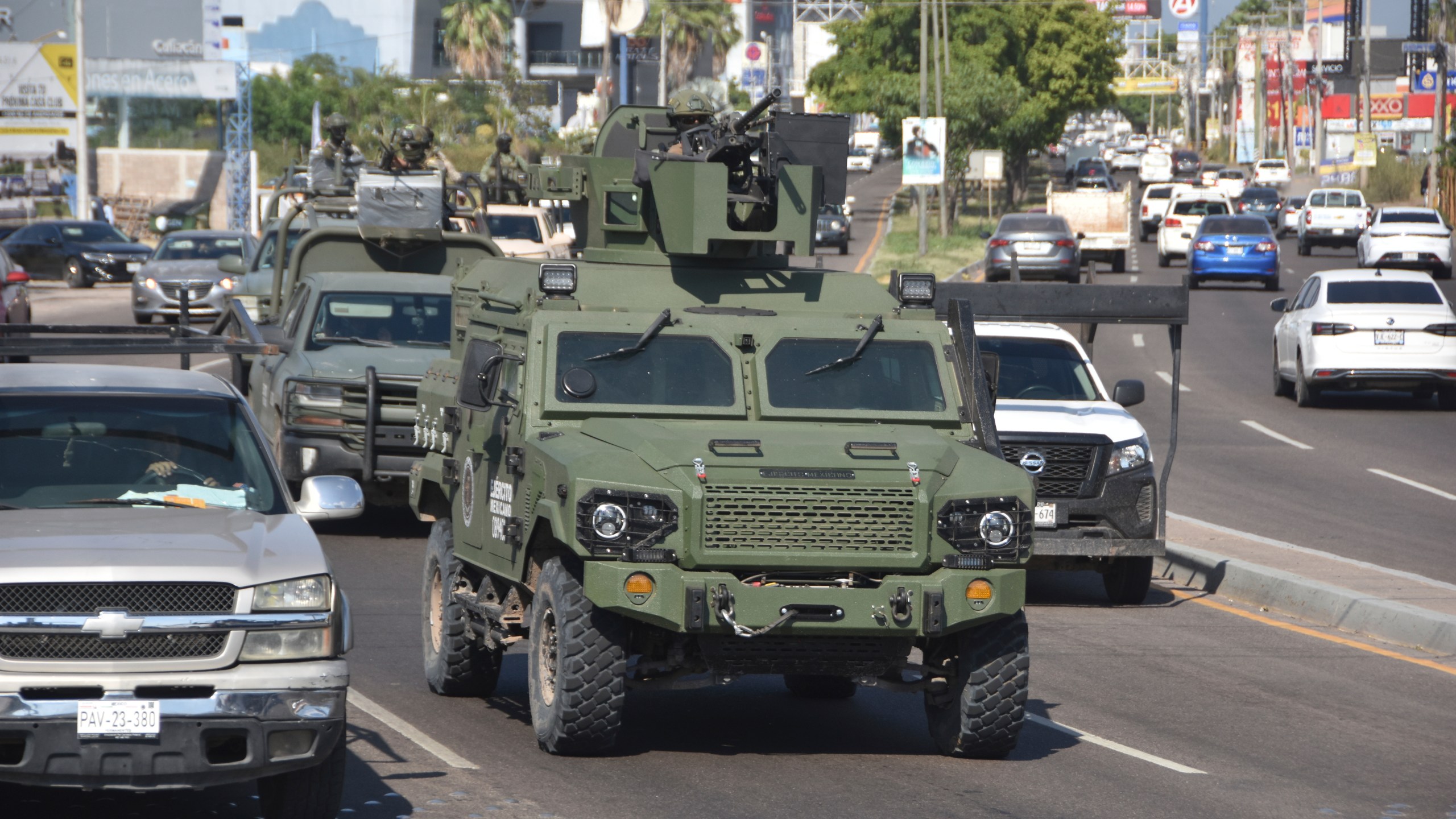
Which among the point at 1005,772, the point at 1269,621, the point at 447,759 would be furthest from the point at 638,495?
the point at 1269,621

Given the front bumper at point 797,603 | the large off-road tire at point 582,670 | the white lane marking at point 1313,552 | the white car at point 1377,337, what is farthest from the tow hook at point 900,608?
the white car at point 1377,337

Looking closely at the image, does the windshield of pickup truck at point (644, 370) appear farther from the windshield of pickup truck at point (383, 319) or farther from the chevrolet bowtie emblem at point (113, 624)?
the windshield of pickup truck at point (383, 319)

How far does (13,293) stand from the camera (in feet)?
72.6

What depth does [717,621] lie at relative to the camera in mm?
7688

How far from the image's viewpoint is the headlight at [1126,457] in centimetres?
1281

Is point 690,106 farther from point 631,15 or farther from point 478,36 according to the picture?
point 478,36

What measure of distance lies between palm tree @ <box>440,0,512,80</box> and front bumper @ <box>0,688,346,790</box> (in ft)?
282

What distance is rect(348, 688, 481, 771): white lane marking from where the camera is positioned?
8.05m

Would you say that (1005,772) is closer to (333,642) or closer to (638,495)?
(638,495)

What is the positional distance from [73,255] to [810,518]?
4055 centimetres

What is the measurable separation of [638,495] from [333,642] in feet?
5.79

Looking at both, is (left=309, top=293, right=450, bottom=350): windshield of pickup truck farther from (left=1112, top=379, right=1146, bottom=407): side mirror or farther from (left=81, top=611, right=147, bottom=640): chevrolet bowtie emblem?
(left=81, top=611, right=147, bottom=640): chevrolet bowtie emblem

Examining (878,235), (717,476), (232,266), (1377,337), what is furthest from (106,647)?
(878,235)

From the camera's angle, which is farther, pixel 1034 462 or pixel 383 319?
pixel 383 319
